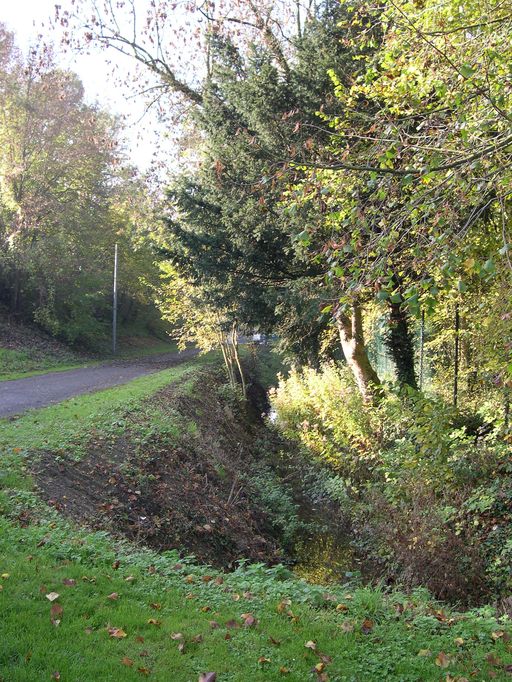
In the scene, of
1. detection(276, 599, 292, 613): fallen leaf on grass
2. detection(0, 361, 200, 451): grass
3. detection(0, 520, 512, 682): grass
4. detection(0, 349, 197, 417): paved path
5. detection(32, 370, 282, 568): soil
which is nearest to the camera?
detection(0, 520, 512, 682): grass

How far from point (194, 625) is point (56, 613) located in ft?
3.53

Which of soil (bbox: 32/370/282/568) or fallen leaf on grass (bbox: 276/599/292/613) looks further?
soil (bbox: 32/370/282/568)

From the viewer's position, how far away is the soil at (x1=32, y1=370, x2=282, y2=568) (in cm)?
797

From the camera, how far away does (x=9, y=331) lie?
29.6 m

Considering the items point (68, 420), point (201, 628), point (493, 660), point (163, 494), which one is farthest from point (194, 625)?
point (68, 420)

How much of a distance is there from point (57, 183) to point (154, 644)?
32.9 metres

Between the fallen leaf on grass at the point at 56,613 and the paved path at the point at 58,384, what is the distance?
8641 mm

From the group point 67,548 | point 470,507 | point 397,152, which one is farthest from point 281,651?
point 470,507

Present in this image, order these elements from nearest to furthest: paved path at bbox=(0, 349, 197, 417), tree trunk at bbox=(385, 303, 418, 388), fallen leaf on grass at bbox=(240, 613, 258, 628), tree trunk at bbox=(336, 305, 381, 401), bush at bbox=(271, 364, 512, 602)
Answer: fallen leaf on grass at bbox=(240, 613, 258, 628) → bush at bbox=(271, 364, 512, 602) → paved path at bbox=(0, 349, 197, 417) → tree trunk at bbox=(385, 303, 418, 388) → tree trunk at bbox=(336, 305, 381, 401)

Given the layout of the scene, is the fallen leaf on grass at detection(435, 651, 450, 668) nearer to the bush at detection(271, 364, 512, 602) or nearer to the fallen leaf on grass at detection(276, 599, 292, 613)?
the fallen leaf on grass at detection(276, 599, 292, 613)

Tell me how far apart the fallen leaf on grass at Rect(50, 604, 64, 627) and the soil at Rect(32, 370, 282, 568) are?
2.78 m

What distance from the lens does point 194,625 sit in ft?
15.2

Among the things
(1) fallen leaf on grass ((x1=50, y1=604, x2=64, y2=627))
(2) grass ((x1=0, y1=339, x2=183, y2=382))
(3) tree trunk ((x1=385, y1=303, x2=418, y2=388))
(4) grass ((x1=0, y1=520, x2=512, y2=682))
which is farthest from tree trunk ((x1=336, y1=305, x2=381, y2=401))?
(2) grass ((x1=0, y1=339, x2=183, y2=382))

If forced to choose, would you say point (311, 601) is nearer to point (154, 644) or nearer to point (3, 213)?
point (154, 644)
